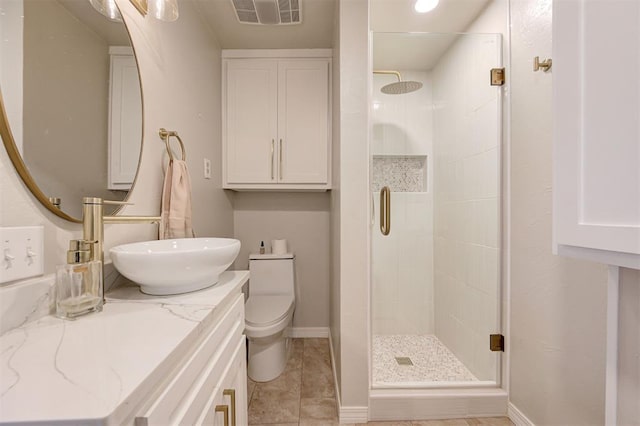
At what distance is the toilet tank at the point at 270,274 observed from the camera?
2248mm

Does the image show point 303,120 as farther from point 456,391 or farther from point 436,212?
point 456,391

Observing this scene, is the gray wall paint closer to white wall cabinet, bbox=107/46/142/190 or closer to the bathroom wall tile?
white wall cabinet, bbox=107/46/142/190

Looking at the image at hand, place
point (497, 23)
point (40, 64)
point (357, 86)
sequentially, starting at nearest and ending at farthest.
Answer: point (40, 64)
point (357, 86)
point (497, 23)

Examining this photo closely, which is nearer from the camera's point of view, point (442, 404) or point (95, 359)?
point (95, 359)

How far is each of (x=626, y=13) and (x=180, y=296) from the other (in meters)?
1.27

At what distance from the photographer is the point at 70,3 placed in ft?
2.79

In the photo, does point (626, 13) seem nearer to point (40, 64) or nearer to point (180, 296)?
point (180, 296)

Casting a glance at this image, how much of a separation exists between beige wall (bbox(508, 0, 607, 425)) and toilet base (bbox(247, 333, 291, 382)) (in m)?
1.33

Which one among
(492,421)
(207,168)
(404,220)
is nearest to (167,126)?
(207,168)

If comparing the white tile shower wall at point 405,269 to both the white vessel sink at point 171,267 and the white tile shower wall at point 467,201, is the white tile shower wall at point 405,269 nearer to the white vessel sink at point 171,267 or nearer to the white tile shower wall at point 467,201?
the white tile shower wall at point 467,201

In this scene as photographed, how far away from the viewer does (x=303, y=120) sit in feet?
7.22

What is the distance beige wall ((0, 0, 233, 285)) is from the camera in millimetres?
747

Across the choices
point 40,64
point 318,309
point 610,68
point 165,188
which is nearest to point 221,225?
point 165,188

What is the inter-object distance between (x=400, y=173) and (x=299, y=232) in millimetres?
1094
